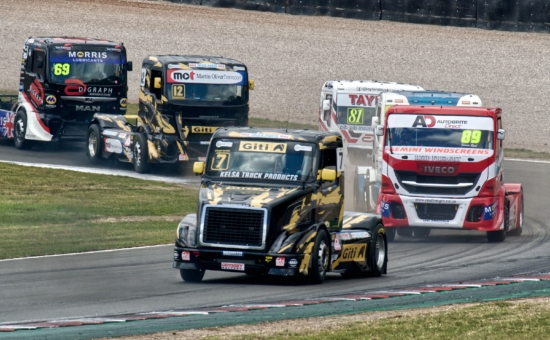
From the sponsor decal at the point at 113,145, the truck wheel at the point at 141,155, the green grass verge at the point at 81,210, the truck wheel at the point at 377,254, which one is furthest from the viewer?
the sponsor decal at the point at 113,145

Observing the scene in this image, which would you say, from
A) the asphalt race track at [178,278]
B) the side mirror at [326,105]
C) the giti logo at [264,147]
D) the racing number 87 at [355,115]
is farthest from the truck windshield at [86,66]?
the giti logo at [264,147]

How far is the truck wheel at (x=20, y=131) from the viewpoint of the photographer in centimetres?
3166

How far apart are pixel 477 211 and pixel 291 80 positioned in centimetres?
2374

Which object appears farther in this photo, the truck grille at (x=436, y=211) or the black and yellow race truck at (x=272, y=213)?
the truck grille at (x=436, y=211)

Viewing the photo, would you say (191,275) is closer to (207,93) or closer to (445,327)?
(445,327)

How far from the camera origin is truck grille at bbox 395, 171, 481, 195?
2059 centimetres

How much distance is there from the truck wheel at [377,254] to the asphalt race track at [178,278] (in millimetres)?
182

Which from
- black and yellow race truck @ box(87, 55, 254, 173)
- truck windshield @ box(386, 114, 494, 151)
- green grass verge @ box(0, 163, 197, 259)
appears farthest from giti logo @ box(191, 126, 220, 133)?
truck windshield @ box(386, 114, 494, 151)

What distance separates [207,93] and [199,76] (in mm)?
483

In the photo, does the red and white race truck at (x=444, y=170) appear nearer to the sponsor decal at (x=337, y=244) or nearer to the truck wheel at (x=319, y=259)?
the sponsor decal at (x=337, y=244)

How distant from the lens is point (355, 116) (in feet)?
92.1

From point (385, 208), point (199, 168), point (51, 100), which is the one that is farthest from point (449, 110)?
point (51, 100)

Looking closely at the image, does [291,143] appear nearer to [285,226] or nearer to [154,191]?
[285,226]

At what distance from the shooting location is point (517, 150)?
36.8 metres
